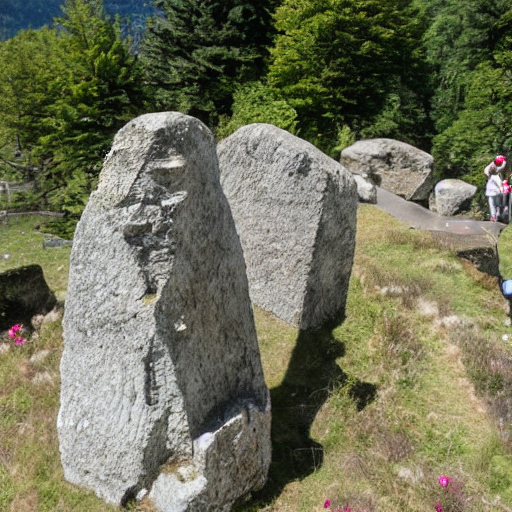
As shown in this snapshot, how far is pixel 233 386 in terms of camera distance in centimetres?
527

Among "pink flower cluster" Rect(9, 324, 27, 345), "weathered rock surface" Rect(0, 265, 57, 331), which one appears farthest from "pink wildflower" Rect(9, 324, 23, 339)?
"weathered rock surface" Rect(0, 265, 57, 331)

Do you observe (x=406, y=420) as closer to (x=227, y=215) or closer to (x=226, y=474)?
(x=226, y=474)

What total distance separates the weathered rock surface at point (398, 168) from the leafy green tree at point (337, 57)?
355cm

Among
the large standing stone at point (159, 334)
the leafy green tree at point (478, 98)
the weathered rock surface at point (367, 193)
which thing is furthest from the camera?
the leafy green tree at point (478, 98)

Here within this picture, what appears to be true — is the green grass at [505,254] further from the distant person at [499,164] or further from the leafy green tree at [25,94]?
the leafy green tree at [25,94]

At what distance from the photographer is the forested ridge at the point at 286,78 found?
2006 cm

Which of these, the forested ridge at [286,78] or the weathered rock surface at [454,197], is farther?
the forested ridge at [286,78]

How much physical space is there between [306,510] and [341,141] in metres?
18.3

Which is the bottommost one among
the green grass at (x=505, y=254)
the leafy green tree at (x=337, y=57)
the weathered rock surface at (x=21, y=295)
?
the weathered rock surface at (x=21, y=295)

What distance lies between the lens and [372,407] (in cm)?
693

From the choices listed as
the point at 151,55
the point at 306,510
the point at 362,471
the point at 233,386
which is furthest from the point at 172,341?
the point at 151,55

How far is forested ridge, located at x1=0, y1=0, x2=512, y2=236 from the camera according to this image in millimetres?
20062

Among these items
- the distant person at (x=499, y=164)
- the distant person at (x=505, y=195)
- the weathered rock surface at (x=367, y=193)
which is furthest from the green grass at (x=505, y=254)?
the weathered rock surface at (x=367, y=193)

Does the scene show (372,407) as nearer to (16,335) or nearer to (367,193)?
(16,335)
